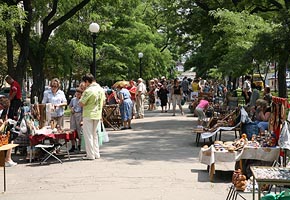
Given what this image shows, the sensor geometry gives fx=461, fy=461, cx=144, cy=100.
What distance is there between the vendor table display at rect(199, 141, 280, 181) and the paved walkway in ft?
1.19

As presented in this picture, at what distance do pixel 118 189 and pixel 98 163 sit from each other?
2526 millimetres

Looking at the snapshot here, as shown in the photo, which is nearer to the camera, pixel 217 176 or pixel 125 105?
pixel 217 176

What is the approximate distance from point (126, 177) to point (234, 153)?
6.63 feet

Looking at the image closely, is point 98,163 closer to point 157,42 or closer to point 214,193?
point 214,193

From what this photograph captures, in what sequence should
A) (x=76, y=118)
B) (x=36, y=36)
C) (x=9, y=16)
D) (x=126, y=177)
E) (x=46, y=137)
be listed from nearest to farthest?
(x=126, y=177)
(x=46, y=137)
(x=76, y=118)
(x=9, y=16)
(x=36, y=36)

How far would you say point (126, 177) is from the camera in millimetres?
8531

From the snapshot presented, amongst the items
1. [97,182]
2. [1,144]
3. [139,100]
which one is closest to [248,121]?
[97,182]

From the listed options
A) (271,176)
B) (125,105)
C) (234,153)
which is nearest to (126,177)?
(234,153)

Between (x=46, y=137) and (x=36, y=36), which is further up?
(x=36, y=36)

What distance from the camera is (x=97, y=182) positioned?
8.16m

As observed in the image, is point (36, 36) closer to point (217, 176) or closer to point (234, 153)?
point (217, 176)

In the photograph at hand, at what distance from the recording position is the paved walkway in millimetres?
7320

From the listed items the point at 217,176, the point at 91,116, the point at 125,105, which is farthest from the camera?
the point at 125,105

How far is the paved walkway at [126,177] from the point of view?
732 centimetres
